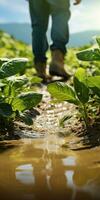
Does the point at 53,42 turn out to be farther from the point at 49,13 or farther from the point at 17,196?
the point at 17,196

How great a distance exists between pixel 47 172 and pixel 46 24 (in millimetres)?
4420

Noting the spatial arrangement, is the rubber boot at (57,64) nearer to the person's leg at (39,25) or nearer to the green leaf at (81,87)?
the person's leg at (39,25)

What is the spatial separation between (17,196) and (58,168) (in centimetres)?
42

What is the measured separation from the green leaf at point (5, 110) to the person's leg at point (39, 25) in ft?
10.8

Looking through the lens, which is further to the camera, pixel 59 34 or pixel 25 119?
pixel 59 34

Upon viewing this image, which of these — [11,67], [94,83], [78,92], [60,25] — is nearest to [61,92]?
[78,92]

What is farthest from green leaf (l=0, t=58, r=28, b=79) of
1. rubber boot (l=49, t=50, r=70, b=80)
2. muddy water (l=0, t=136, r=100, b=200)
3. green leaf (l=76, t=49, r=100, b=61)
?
rubber boot (l=49, t=50, r=70, b=80)

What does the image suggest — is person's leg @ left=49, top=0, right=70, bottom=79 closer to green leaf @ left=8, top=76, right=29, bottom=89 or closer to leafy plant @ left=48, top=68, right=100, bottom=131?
green leaf @ left=8, top=76, right=29, bottom=89

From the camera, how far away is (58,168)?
6.50 ft

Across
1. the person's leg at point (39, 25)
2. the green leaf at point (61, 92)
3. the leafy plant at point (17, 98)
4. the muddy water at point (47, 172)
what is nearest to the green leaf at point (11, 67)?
the leafy plant at point (17, 98)

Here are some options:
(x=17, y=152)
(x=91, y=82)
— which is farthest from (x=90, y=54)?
(x=17, y=152)

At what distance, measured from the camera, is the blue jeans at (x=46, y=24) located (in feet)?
19.4

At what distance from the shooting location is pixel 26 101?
2912 mm

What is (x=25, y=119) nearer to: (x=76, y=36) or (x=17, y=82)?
(x=17, y=82)
